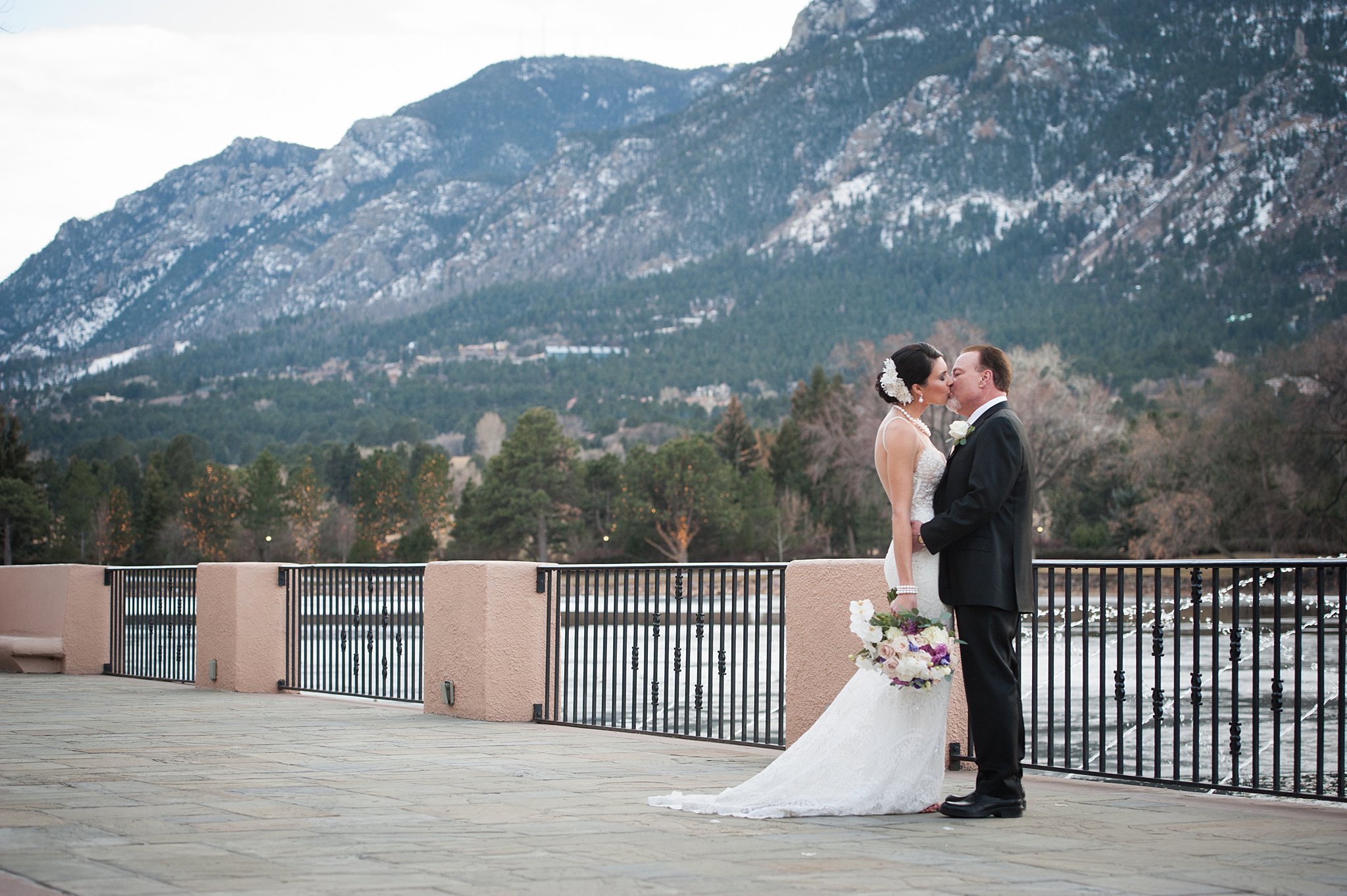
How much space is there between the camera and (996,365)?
20.2 feet

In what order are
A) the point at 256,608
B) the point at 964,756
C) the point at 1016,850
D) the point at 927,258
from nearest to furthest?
the point at 1016,850, the point at 964,756, the point at 256,608, the point at 927,258

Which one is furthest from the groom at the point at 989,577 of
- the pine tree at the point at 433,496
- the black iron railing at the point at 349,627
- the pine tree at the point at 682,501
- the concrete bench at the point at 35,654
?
the pine tree at the point at 433,496

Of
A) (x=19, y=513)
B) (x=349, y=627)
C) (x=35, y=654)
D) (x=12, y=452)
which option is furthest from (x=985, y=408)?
(x=12, y=452)

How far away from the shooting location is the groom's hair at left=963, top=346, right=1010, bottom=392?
20.1ft

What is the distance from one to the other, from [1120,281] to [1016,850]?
163m

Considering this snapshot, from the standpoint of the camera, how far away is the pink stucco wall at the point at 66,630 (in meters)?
15.4

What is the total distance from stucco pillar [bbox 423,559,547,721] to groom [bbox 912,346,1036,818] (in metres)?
4.77

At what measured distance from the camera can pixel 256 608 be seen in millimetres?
13336

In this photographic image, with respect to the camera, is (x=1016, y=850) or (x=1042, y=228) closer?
(x=1016, y=850)

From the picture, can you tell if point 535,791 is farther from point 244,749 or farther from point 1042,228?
point 1042,228

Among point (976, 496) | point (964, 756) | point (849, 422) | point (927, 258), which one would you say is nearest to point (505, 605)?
point (964, 756)

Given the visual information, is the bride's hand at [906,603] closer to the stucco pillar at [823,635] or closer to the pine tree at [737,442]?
the stucco pillar at [823,635]

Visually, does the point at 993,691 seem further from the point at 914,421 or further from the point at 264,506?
the point at 264,506

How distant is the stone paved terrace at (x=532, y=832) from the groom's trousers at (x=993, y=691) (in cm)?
19
